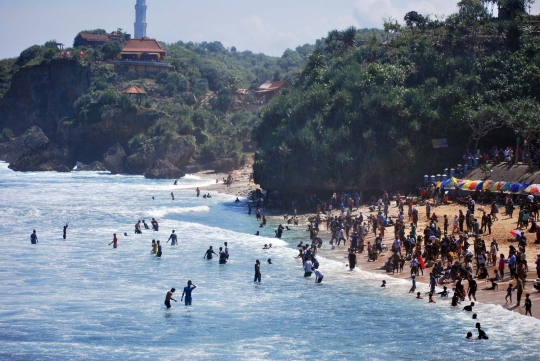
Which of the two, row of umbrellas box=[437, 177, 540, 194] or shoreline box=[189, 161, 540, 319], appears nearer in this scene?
shoreline box=[189, 161, 540, 319]

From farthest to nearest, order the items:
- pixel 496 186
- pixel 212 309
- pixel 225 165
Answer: pixel 225 165, pixel 496 186, pixel 212 309

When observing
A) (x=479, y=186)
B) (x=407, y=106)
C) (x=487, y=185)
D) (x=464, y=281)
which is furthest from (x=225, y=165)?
(x=464, y=281)

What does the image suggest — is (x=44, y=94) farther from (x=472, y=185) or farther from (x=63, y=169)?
(x=472, y=185)

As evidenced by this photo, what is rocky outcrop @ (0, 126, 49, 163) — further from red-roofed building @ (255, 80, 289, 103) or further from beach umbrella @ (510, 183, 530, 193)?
beach umbrella @ (510, 183, 530, 193)

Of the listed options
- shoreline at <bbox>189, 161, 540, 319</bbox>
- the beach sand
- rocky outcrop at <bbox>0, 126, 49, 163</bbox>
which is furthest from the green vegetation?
rocky outcrop at <bbox>0, 126, 49, 163</bbox>

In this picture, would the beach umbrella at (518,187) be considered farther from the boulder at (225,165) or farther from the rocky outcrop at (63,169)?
the rocky outcrop at (63,169)

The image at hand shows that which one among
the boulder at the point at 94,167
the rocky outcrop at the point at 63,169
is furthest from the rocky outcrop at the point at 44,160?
the boulder at the point at 94,167
